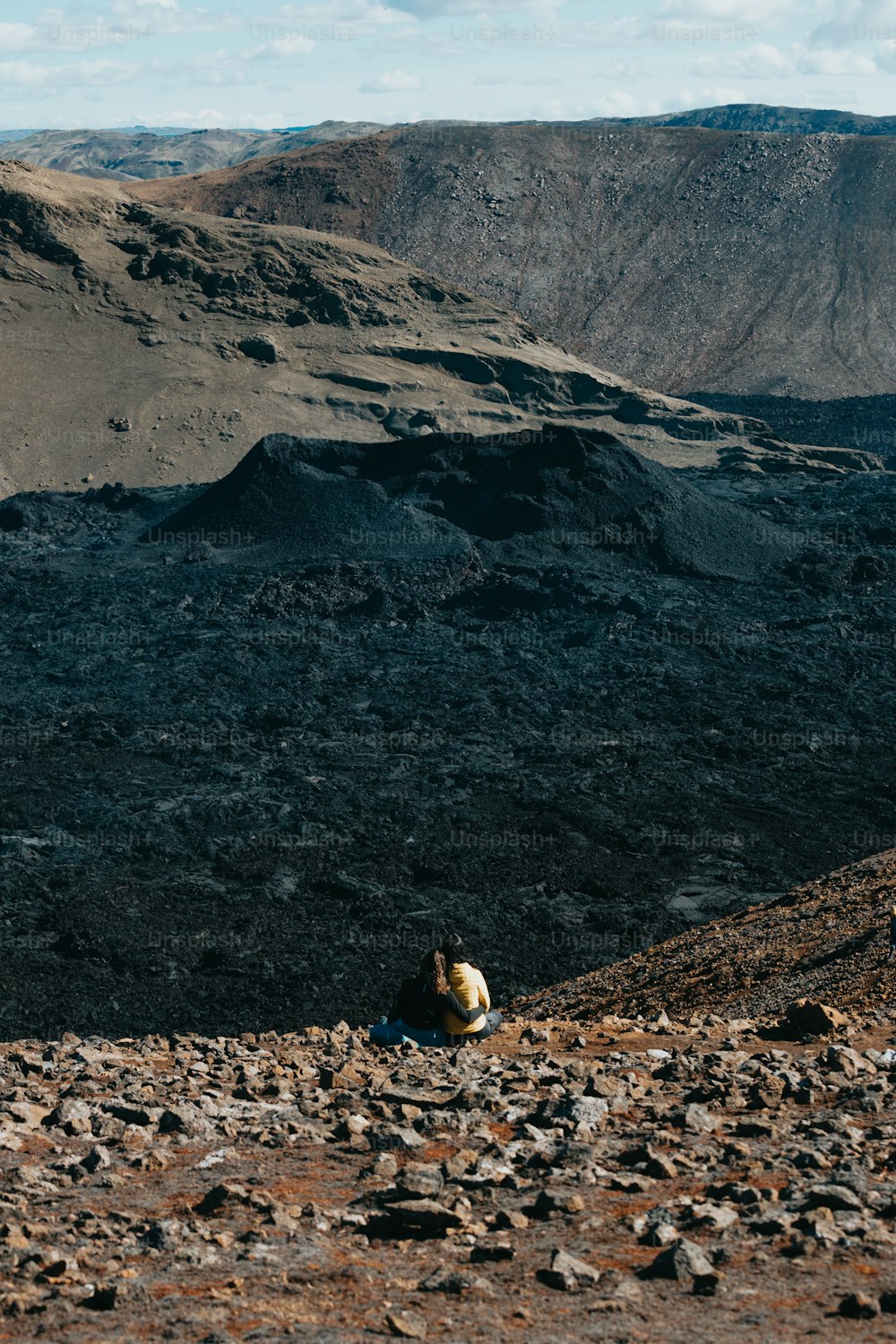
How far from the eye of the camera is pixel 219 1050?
8.92 m

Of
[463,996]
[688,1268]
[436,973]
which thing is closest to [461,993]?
[463,996]

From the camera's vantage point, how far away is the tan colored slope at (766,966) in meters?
9.77

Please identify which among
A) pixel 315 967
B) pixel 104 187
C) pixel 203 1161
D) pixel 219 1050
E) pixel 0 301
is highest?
pixel 104 187

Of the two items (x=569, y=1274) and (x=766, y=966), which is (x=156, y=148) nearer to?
(x=766, y=966)

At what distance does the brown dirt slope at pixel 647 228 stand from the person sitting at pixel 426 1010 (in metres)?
53.7

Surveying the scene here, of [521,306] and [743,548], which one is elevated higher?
[521,306]

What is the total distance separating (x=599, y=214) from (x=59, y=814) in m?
62.5

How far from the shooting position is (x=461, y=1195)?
5.51 m

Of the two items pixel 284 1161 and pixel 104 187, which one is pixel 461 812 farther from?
pixel 104 187

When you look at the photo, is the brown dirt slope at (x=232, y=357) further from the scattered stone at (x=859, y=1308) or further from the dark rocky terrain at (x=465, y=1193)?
the scattered stone at (x=859, y=1308)

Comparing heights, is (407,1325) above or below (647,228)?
below

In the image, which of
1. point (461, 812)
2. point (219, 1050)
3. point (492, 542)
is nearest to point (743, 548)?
point (492, 542)

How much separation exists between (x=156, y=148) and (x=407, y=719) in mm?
171516

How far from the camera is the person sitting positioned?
8.76 meters
